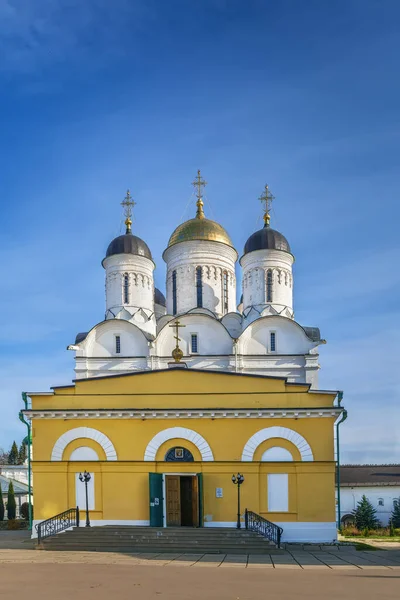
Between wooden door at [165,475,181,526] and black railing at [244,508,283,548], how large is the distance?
7.17ft

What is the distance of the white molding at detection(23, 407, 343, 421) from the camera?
1955cm

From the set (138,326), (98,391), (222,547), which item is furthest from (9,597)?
(138,326)

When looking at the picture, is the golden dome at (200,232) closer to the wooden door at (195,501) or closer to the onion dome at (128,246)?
the onion dome at (128,246)

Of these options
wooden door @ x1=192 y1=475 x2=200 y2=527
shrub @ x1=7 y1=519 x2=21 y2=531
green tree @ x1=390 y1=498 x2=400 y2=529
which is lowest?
green tree @ x1=390 y1=498 x2=400 y2=529

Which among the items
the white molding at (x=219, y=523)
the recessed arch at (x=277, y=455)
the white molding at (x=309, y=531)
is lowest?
the white molding at (x=309, y=531)

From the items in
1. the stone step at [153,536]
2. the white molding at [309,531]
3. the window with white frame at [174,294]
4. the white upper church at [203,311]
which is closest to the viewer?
the stone step at [153,536]

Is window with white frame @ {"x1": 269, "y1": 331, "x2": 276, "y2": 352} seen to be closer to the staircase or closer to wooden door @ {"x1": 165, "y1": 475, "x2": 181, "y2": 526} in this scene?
wooden door @ {"x1": 165, "y1": 475, "x2": 181, "y2": 526}

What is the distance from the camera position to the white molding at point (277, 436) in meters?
19.5

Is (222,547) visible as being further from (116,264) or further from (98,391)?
(116,264)

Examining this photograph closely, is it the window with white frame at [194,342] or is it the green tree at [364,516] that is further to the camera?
the green tree at [364,516]

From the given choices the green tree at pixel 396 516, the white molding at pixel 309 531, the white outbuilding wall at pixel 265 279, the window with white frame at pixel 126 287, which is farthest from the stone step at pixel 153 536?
the green tree at pixel 396 516

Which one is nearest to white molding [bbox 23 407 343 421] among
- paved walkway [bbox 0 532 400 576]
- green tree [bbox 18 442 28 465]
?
paved walkway [bbox 0 532 400 576]

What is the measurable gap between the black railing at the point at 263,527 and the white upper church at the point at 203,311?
14182mm

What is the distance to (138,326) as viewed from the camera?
3556 centimetres
